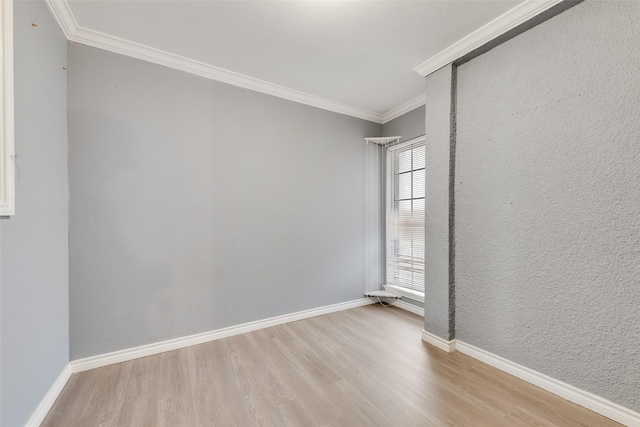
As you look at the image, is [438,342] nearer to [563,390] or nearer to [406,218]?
[563,390]

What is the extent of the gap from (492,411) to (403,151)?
270 cm

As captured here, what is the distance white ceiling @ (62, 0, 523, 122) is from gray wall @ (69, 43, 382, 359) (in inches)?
11.4

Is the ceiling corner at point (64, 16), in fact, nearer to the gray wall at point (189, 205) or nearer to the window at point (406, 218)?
the gray wall at point (189, 205)

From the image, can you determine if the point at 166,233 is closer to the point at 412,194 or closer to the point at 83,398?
the point at 83,398

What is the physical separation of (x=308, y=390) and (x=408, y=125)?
9.87 feet

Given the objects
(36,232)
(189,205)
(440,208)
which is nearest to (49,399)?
(36,232)

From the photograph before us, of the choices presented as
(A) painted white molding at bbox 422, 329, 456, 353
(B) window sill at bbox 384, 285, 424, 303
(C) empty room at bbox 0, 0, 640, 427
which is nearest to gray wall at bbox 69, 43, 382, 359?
(C) empty room at bbox 0, 0, 640, 427

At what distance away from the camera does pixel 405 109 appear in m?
3.12

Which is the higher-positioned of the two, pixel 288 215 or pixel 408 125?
pixel 408 125

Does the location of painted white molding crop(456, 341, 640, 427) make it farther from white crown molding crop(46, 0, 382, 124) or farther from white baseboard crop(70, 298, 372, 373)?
white crown molding crop(46, 0, 382, 124)

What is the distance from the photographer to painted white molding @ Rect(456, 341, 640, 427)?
136 cm

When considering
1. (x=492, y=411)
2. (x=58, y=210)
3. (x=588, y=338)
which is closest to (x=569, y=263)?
(x=588, y=338)

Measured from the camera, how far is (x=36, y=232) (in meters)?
1.40

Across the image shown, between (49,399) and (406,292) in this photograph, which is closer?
(49,399)
